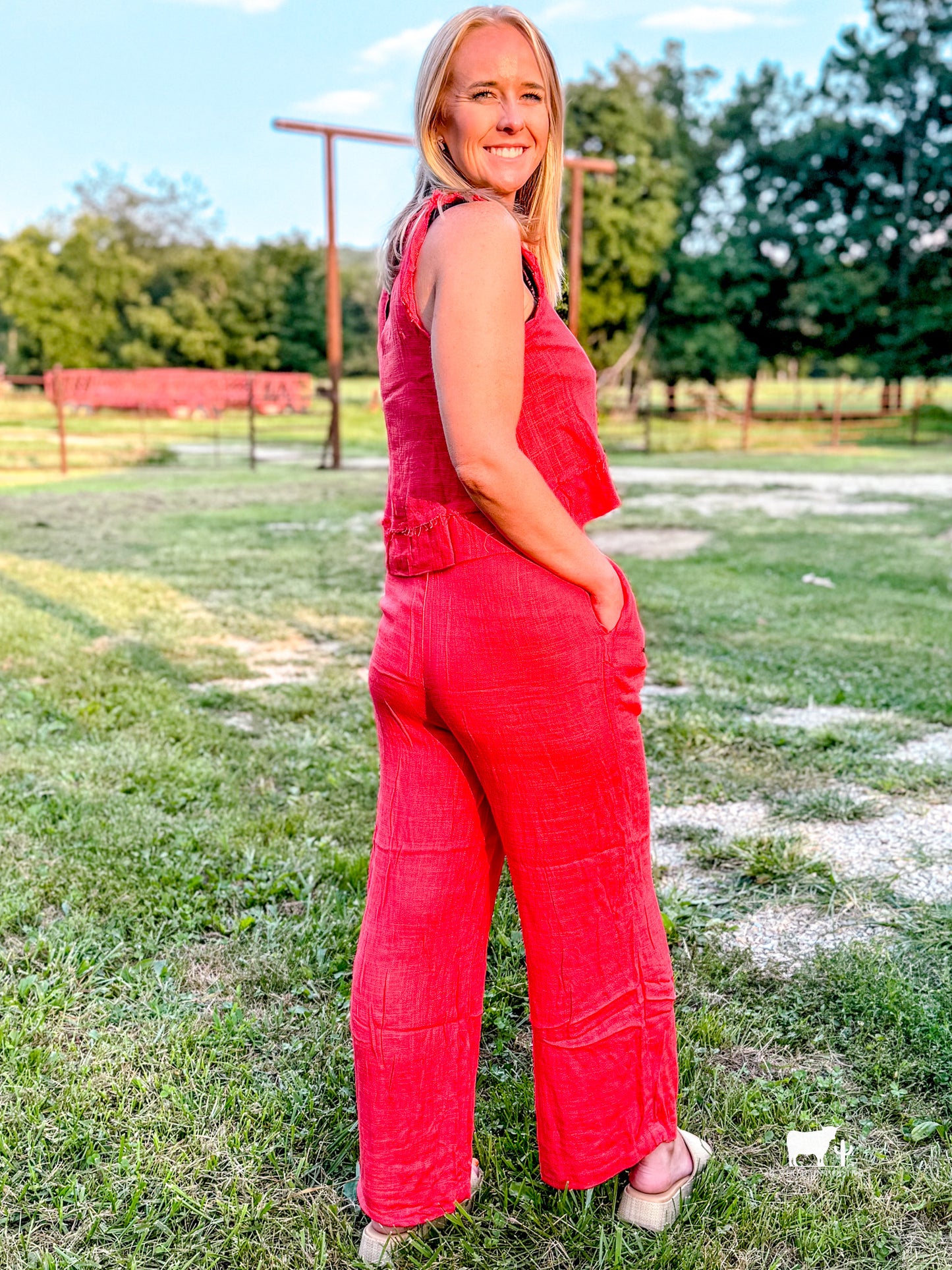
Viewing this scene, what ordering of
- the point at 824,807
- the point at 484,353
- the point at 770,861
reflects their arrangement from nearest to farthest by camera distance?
the point at 484,353, the point at 770,861, the point at 824,807

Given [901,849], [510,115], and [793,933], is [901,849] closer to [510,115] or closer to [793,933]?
[793,933]

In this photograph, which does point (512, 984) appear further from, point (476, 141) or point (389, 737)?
point (476, 141)

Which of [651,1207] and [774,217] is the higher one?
[774,217]

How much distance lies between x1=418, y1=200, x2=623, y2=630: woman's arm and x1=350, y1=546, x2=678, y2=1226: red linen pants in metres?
0.10

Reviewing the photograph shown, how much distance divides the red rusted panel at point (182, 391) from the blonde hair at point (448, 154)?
19.8 meters

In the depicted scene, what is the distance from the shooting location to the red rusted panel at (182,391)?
2444cm

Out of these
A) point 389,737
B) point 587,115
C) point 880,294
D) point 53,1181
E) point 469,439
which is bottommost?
point 53,1181

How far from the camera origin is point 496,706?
4.65 feet

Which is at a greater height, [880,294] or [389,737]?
[880,294]

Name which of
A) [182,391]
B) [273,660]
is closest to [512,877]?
[273,660]

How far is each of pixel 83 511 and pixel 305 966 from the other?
936 centimetres

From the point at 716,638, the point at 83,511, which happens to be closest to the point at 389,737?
the point at 716,638

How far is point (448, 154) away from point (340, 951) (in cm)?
182

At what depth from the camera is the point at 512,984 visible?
7.80 ft
